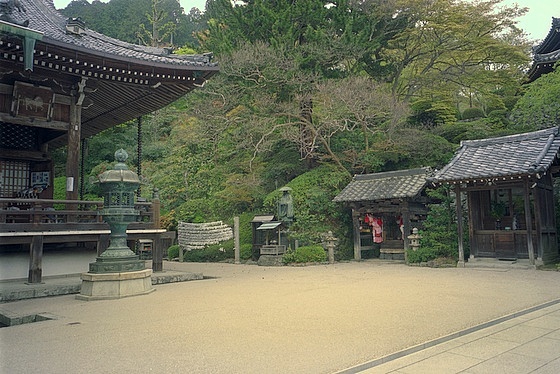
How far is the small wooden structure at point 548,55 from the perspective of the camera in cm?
1636

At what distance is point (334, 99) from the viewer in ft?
56.3

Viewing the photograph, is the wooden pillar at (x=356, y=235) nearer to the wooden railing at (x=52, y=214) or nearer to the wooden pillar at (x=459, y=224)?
the wooden pillar at (x=459, y=224)

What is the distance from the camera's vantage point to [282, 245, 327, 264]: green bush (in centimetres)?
1559

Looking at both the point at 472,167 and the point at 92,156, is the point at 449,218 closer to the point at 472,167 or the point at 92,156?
the point at 472,167

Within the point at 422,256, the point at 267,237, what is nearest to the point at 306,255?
the point at 267,237

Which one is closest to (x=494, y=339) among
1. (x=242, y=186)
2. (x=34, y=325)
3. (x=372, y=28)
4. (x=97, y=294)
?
(x=34, y=325)

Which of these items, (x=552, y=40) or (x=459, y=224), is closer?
(x=459, y=224)

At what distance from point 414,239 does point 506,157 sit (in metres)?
4.13

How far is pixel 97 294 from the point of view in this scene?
8586mm

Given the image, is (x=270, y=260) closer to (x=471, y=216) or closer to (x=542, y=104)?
(x=471, y=216)

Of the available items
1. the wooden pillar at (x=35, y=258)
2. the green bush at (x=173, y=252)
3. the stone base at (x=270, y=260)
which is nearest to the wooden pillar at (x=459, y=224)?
the stone base at (x=270, y=260)

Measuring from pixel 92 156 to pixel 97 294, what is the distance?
66.5 ft

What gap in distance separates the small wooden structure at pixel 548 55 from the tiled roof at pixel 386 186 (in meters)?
6.51

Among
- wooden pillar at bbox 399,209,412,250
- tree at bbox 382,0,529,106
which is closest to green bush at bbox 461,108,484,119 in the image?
tree at bbox 382,0,529,106
